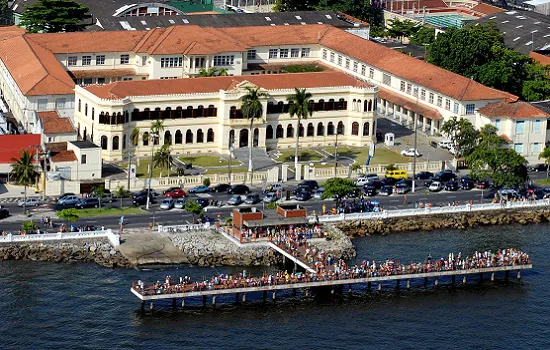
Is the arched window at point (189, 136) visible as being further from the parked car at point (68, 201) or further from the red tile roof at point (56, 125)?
the parked car at point (68, 201)

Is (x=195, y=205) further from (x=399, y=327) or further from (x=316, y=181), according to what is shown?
(x=399, y=327)

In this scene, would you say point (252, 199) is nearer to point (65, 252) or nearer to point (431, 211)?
point (431, 211)

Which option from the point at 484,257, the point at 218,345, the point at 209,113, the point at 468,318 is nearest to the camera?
the point at 218,345

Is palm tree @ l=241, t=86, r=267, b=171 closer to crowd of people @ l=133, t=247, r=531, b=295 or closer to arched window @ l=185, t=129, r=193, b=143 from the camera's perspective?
arched window @ l=185, t=129, r=193, b=143

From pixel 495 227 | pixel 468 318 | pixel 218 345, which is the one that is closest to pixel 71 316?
pixel 218 345

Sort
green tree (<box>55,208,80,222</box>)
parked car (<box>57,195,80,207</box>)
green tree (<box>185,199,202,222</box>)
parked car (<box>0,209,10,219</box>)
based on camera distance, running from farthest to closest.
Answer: parked car (<box>57,195,80,207</box>)
green tree (<box>185,199,202,222</box>)
parked car (<box>0,209,10,219</box>)
green tree (<box>55,208,80,222</box>)

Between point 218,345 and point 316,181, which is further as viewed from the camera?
point 316,181

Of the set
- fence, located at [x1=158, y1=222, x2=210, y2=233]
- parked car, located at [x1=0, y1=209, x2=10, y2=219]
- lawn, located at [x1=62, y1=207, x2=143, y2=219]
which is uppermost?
lawn, located at [x1=62, y1=207, x2=143, y2=219]

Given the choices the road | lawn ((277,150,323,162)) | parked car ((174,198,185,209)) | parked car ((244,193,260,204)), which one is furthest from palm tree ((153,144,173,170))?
lawn ((277,150,323,162))
